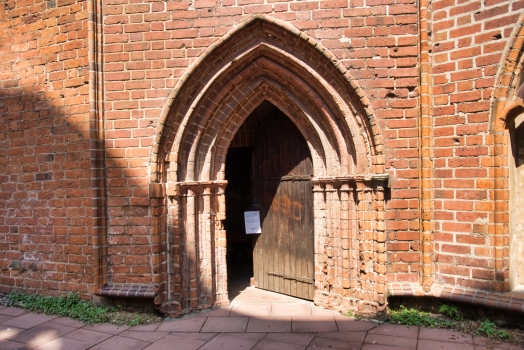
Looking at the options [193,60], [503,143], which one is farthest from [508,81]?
[193,60]

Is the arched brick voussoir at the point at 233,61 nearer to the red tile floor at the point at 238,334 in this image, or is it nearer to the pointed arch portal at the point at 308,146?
the pointed arch portal at the point at 308,146

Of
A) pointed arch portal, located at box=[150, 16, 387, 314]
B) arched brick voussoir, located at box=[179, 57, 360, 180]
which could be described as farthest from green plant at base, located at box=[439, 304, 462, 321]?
arched brick voussoir, located at box=[179, 57, 360, 180]

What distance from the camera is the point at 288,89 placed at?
14.6 feet

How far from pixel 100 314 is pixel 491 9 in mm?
5491

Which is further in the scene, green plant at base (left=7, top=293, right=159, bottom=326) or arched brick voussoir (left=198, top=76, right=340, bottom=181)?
arched brick voussoir (left=198, top=76, right=340, bottom=181)

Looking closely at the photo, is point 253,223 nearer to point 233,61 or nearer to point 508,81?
point 233,61

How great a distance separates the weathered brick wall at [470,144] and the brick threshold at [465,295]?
3.0 inches

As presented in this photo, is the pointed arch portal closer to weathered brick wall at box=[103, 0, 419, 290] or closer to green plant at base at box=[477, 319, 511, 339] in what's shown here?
weathered brick wall at box=[103, 0, 419, 290]

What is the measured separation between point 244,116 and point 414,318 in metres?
3.13

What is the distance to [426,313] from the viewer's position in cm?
389

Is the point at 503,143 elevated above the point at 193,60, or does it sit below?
below

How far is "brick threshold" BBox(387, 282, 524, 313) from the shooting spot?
3484mm

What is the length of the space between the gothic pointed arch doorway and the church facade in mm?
32

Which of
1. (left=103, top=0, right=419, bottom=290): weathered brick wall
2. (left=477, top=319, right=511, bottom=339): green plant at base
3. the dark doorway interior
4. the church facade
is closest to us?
(left=477, top=319, right=511, bottom=339): green plant at base
